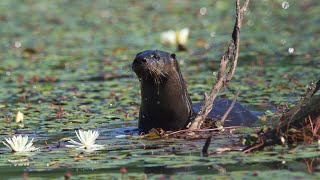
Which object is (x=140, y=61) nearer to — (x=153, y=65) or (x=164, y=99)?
(x=153, y=65)

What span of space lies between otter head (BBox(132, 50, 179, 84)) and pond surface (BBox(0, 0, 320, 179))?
43cm

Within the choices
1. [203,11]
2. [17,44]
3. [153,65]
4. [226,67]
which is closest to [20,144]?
[153,65]

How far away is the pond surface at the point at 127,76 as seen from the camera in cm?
Result: 664

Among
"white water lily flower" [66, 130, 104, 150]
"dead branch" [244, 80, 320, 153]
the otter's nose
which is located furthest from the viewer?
the otter's nose

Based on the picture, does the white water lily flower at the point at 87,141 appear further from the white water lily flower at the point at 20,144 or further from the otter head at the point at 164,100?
the otter head at the point at 164,100

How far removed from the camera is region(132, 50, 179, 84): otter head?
27.7 ft

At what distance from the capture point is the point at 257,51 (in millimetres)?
14883

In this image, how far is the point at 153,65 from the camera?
8.55m

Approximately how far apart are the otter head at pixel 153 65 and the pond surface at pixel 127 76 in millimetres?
430

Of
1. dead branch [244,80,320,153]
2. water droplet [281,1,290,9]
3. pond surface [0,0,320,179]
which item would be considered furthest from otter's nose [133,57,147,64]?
water droplet [281,1,290,9]

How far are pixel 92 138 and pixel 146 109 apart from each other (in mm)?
1451

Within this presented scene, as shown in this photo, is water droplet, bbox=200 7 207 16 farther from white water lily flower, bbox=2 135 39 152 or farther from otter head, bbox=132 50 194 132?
white water lily flower, bbox=2 135 39 152

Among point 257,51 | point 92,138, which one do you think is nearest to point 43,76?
point 257,51

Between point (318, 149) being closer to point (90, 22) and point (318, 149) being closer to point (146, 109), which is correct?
point (146, 109)
